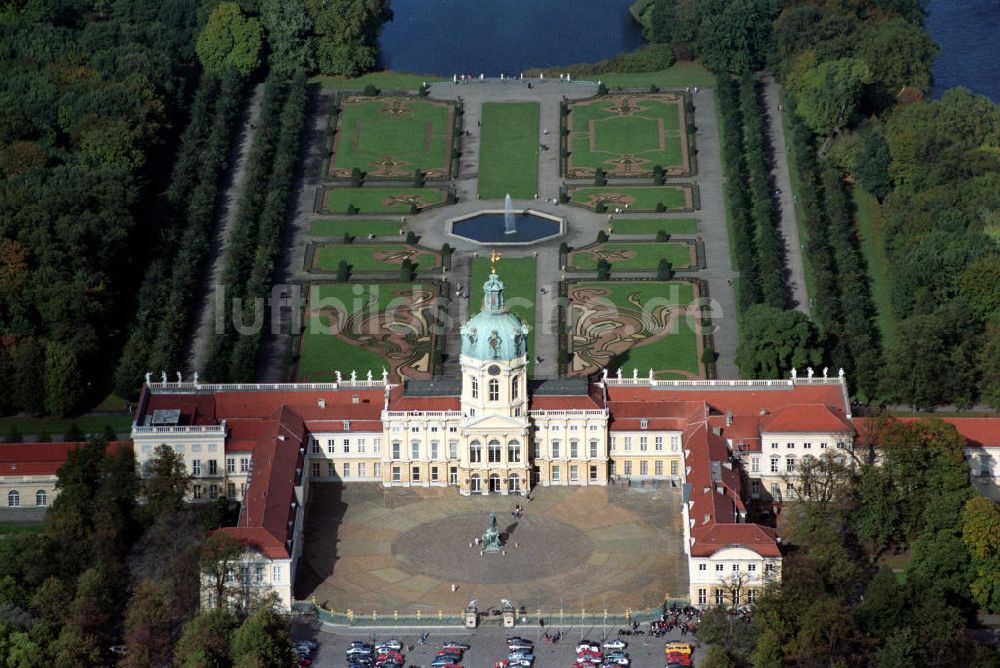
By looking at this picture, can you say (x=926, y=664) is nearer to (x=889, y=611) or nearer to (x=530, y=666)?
(x=889, y=611)

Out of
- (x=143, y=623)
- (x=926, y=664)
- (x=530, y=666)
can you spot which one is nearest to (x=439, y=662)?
(x=530, y=666)

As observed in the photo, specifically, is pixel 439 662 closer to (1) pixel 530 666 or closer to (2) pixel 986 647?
(1) pixel 530 666

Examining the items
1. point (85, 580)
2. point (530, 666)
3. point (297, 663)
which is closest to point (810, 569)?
point (530, 666)

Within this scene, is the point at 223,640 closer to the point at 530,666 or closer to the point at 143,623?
the point at 143,623

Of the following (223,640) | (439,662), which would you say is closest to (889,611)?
(439,662)

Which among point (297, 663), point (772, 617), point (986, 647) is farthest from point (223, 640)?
point (986, 647)
